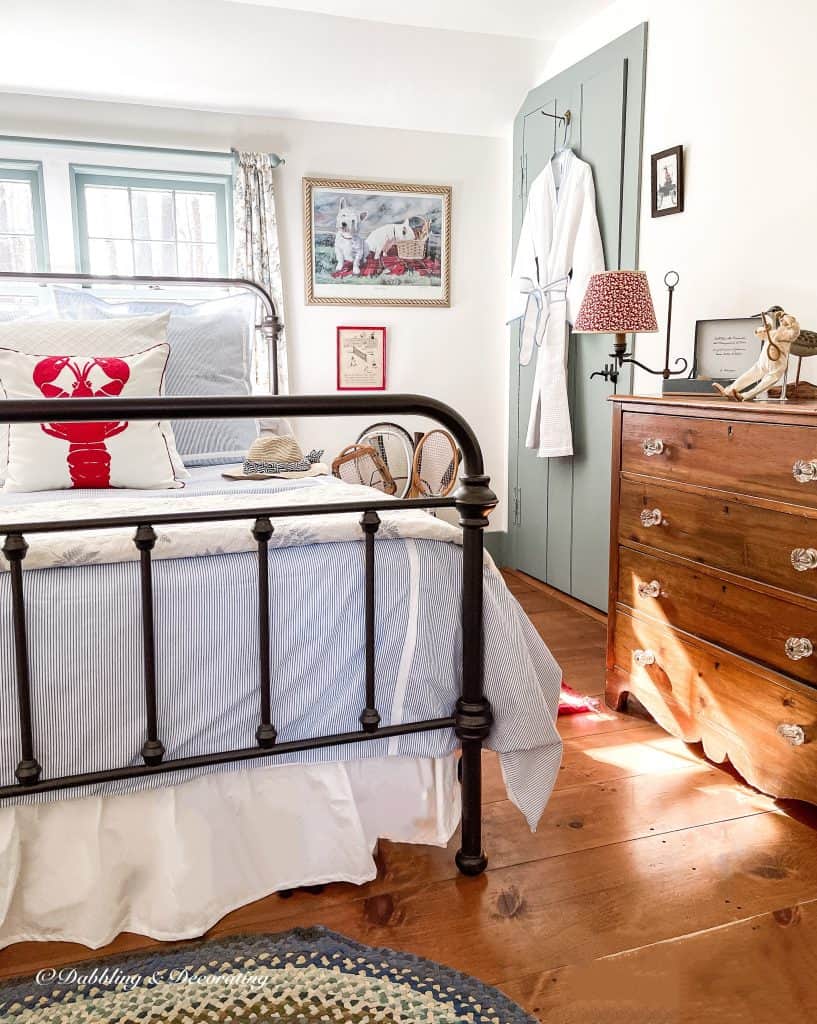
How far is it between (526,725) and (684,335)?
1.75m

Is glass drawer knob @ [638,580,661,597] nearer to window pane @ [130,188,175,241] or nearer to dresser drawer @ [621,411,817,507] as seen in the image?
dresser drawer @ [621,411,817,507]

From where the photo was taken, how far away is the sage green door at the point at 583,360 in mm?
3086

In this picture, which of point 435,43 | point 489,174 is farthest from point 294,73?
point 489,174

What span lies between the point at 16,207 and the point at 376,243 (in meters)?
1.52

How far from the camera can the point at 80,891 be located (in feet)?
4.59

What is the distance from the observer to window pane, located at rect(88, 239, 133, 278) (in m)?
3.65

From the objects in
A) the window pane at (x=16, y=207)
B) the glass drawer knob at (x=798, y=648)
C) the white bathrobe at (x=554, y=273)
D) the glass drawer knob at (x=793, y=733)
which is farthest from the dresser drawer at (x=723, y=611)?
the window pane at (x=16, y=207)

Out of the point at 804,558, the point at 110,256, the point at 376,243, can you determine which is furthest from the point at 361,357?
the point at 804,558

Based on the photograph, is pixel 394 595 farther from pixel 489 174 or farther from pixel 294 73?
pixel 489 174

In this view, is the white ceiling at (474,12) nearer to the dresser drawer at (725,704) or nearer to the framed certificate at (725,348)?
the framed certificate at (725,348)

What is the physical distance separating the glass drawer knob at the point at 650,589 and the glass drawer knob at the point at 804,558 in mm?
467

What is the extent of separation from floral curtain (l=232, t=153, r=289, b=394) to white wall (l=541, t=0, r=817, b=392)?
153 cm

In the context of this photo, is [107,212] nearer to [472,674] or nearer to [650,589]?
[650,589]

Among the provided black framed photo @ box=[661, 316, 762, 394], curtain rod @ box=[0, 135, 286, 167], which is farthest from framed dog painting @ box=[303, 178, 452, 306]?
black framed photo @ box=[661, 316, 762, 394]
